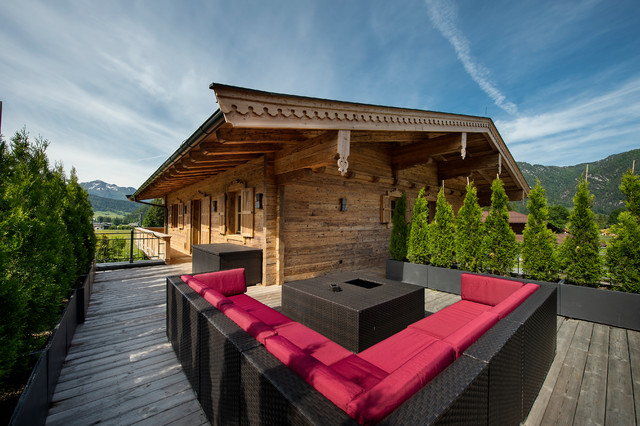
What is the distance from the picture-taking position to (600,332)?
10.5 feet

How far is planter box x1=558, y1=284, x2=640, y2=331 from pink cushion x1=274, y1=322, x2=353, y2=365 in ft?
12.5

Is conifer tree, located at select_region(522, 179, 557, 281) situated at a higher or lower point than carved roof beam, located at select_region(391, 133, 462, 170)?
lower

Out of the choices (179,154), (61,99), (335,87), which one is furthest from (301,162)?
(61,99)

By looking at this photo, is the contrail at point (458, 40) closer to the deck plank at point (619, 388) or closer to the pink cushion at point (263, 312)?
the deck plank at point (619, 388)

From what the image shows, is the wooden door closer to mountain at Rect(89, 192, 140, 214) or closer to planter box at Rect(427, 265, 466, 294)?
planter box at Rect(427, 265, 466, 294)

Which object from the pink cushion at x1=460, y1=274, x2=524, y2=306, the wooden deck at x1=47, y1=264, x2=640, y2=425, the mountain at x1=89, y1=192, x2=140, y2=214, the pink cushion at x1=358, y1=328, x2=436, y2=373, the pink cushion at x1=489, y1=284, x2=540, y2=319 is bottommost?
the wooden deck at x1=47, y1=264, x2=640, y2=425

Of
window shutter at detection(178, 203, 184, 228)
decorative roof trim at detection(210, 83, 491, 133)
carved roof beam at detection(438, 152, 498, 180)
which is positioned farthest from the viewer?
window shutter at detection(178, 203, 184, 228)

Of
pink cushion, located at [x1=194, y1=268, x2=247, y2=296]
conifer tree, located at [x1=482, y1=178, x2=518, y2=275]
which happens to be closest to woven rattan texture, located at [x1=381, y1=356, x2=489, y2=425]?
pink cushion, located at [x1=194, y1=268, x2=247, y2=296]

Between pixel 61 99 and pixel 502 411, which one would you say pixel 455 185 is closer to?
pixel 502 411

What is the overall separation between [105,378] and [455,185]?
427 inches

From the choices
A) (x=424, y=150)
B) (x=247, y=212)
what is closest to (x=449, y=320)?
(x=247, y=212)

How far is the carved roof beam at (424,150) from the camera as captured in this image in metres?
5.64

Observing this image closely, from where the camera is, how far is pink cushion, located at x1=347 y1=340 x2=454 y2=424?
86 cm

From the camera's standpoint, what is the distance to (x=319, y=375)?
1044mm
